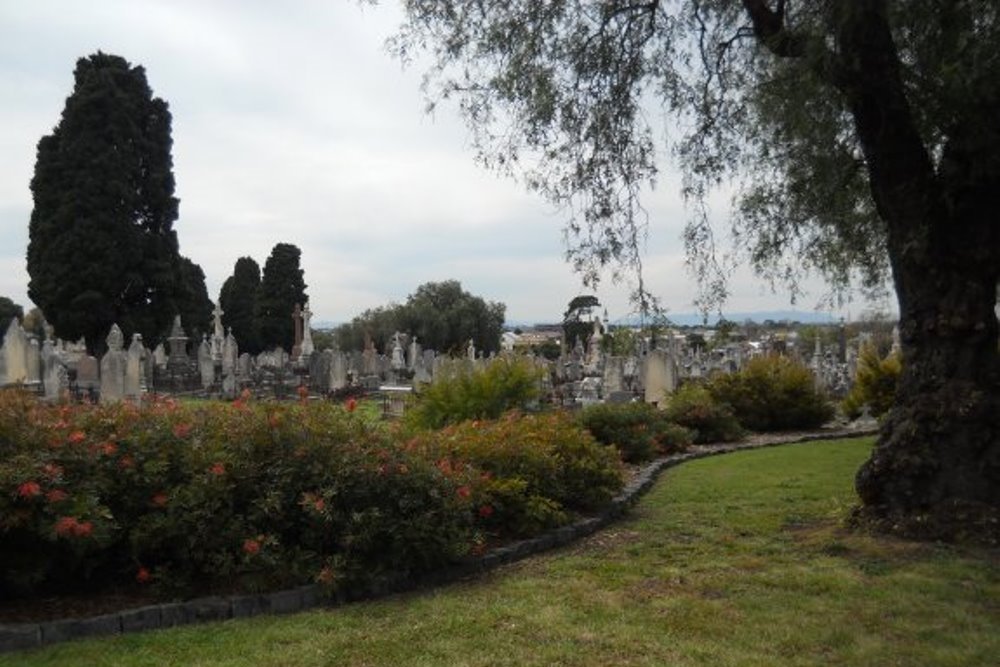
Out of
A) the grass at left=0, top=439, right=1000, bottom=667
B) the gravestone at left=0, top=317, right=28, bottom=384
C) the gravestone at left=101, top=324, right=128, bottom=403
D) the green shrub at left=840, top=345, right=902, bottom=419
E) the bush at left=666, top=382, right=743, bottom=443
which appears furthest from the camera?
the gravestone at left=0, top=317, right=28, bottom=384

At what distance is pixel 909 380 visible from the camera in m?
8.22

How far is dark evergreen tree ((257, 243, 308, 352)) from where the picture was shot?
61531 millimetres

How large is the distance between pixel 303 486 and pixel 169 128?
128ft

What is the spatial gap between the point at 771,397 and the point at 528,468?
41.9ft

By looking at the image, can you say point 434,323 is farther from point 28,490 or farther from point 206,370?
point 28,490

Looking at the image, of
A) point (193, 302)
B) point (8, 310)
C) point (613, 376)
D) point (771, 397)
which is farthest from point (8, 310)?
point (771, 397)

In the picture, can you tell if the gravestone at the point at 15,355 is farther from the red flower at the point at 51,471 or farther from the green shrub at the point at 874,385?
the green shrub at the point at 874,385

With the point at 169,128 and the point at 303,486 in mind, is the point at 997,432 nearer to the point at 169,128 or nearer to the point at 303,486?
the point at 303,486

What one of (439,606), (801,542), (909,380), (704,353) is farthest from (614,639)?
(704,353)

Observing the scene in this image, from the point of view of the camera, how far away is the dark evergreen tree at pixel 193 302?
42438mm

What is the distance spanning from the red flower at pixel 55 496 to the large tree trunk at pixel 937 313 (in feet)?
21.9

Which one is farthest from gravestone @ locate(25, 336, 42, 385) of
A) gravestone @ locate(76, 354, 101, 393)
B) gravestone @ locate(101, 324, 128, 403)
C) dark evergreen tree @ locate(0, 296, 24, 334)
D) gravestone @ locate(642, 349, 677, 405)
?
dark evergreen tree @ locate(0, 296, 24, 334)

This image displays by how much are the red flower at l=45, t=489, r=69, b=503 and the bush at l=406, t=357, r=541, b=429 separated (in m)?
8.23

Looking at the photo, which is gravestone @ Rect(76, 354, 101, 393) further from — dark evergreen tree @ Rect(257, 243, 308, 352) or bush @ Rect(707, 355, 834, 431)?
dark evergreen tree @ Rect(257, 243, 308, 352)
